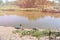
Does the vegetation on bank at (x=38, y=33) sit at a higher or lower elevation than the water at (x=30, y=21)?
lower

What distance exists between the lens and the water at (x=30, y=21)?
12.5ft

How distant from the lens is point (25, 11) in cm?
392

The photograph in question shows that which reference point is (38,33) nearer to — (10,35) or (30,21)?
(30,21)

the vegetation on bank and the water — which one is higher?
the water

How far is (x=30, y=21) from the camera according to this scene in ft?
12.6

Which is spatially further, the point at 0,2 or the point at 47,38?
the point at 0,2

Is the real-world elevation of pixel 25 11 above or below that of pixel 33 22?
above

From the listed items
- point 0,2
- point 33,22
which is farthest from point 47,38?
point 0,2

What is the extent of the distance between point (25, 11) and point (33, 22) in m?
0.34

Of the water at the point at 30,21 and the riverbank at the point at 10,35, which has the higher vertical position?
the water at the point at 30,21

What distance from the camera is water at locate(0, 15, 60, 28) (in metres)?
3.80

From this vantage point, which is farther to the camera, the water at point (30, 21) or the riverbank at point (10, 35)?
the water at point (30, 21)

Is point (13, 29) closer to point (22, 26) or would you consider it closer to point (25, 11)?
point (22, 26)

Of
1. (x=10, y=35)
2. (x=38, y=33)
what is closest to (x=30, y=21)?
(x=38, y=33)
